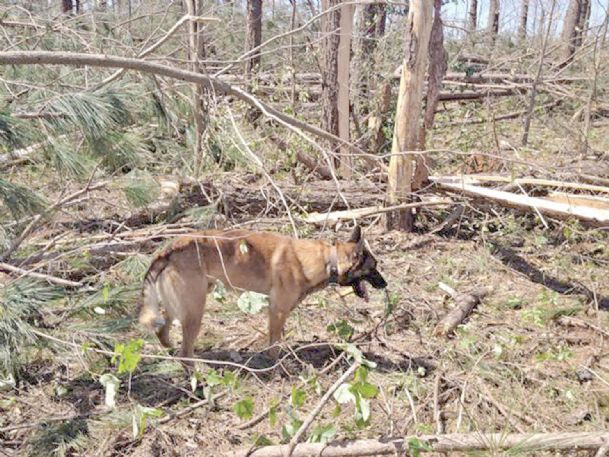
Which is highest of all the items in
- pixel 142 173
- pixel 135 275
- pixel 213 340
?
pixel 142 173

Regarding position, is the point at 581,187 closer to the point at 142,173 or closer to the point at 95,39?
the point at 142,173

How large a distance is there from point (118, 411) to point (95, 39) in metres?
3.45

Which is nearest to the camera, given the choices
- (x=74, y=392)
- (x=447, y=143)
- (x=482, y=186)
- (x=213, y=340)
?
(x=74, y=392)

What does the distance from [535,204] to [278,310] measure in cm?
299

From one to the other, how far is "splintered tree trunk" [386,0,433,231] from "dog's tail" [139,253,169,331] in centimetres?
293

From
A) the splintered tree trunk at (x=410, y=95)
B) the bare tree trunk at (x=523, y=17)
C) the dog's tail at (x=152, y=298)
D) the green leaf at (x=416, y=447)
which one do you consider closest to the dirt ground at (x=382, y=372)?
the dog's tail at (x=152, y=298)

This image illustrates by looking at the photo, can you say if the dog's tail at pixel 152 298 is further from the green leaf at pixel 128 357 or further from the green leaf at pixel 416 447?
the green leaf at pixel 416 447

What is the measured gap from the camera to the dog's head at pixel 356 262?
520 centimetres

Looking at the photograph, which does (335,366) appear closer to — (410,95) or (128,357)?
(128,357)

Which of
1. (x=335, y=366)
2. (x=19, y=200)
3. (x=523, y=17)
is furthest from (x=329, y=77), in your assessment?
(x=523, y=17)

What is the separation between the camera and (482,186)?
24.8 feet

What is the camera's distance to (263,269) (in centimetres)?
522

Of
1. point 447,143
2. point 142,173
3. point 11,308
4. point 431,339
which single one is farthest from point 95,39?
point 447,143

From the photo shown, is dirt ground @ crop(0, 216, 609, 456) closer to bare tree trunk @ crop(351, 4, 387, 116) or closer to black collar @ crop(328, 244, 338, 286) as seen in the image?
black collar @ crop(328, 244, 338, 286)
